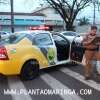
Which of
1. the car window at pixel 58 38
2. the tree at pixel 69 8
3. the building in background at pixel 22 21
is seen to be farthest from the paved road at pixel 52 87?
the building in background at pixel 22 21

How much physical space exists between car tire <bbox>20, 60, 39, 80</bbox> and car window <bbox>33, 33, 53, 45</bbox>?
0.73 metres

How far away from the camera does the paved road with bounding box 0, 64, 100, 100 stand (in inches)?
316

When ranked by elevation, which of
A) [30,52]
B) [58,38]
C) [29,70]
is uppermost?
[58,38]

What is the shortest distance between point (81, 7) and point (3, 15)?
1998 cm

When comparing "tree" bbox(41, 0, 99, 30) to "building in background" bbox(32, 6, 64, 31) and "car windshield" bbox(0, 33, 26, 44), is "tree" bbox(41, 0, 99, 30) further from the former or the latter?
"car windshield" bbox(0, 33, 26, 44)

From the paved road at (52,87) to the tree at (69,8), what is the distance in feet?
117

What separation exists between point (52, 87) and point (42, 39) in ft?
7.54

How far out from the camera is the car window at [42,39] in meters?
10.4

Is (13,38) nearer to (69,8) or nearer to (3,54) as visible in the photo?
(3,54)

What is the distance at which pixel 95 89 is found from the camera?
8711mm

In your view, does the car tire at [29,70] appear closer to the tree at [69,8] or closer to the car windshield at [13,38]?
the car windshield at [13,38]

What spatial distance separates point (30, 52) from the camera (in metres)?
9.89

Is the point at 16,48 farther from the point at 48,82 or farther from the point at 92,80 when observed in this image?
the point at 92,80

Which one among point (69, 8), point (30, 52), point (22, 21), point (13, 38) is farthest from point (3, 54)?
point (22, 21)
